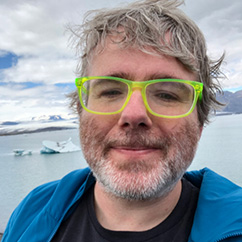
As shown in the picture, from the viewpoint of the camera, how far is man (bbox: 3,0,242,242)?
1015 millimetres

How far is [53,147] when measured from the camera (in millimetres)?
22422

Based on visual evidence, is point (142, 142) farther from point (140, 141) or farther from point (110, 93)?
point (110, 93)

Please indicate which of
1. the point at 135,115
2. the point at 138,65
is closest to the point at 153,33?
the point at 138,65

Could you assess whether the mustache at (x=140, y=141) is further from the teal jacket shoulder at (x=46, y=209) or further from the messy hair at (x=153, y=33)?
the teal jacket shoulder at (x=46, y=209)

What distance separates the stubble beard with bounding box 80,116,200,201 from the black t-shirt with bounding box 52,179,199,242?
14 cm

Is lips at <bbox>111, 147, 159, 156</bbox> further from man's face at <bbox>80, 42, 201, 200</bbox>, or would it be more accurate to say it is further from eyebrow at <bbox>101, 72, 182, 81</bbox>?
eyebrow at <bbox>101, 72, 182, 81</bbox>

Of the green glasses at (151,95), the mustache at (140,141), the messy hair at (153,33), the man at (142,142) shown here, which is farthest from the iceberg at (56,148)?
the mustache at (140,141)

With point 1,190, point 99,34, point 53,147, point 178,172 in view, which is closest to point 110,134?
point 178,172

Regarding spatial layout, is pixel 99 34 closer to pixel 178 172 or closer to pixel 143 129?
pixel 143 129

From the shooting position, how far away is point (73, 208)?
1289 mm

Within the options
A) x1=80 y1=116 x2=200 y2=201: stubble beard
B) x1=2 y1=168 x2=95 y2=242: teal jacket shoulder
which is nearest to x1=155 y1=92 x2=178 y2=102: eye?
x1=80 y1=116 x2=200 y2=201: stubble beard

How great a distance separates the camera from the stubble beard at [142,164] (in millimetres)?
1004

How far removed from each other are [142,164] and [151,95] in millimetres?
311

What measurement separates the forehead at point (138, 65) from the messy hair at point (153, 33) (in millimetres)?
22
